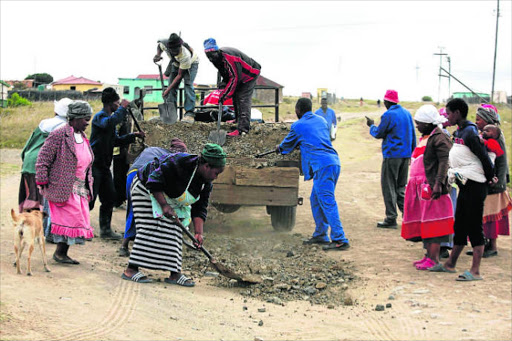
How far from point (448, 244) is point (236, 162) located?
2.95 meters

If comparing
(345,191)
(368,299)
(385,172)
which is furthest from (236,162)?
(345,191)

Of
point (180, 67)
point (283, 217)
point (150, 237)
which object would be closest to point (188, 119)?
point (180, 67)

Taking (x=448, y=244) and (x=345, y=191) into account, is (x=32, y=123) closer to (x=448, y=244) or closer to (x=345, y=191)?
(x=345, y=191)

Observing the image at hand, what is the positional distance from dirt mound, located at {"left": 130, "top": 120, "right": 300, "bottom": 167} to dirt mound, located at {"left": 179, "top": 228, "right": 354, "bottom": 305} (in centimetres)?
117

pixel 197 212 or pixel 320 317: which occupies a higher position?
pixel 197 212

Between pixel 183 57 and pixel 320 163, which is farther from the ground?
pixel 183 57

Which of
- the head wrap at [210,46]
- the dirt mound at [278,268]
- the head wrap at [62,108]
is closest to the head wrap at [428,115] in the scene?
the dirt mound at [278,268]

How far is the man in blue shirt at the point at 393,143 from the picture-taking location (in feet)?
30.8

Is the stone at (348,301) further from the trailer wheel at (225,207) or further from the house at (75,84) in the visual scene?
the house at (75,84)

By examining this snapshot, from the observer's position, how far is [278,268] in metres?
7.29

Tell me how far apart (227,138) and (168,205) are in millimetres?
3521

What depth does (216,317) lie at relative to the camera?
540 centimetres

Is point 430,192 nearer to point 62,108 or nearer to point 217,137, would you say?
point 217,137

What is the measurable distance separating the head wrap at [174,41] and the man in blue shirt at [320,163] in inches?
104
